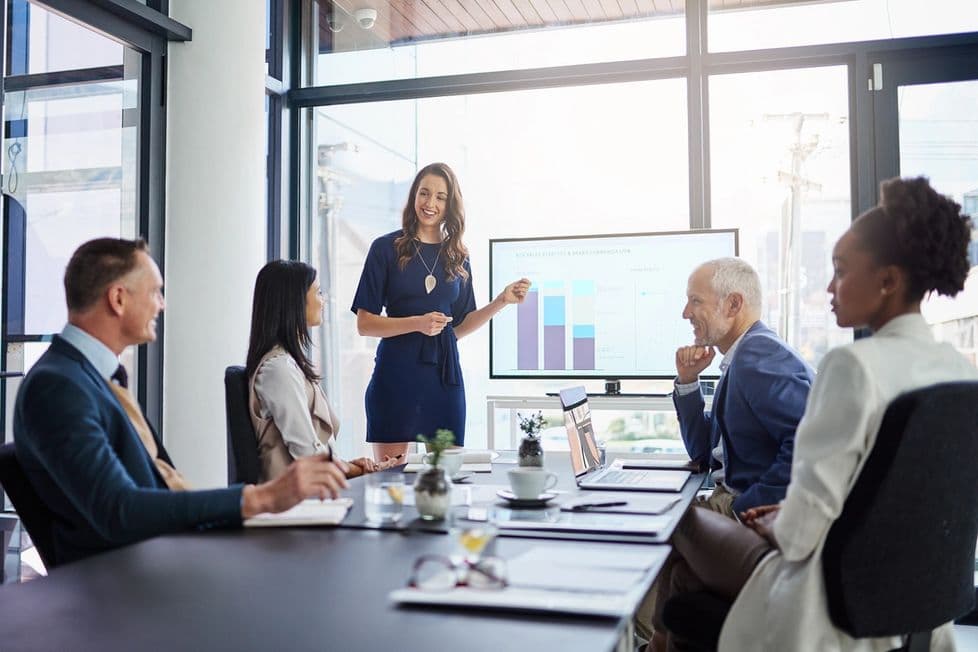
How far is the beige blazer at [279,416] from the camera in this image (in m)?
2.38

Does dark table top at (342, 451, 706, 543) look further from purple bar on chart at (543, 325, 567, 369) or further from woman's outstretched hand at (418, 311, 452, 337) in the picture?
purple bar on chart at (543, 325, 567, 369)

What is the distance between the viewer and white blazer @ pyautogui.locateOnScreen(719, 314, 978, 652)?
1.41 m

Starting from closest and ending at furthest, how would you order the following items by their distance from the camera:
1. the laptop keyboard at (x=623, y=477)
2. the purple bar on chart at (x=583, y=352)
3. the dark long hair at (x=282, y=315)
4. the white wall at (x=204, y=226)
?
the laptop keyboard at (x=623, y=477) → the dark long hair at (x=282, y=315) → the white wall at (x=204, y=226) → the purple bar on chart at (x=583, y=352)

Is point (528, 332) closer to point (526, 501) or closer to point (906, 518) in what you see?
point (526, 501)

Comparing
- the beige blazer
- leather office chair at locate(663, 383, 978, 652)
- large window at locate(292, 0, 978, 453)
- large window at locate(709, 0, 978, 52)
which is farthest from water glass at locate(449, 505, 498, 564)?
large window at locate(709, 0, 978, 52)

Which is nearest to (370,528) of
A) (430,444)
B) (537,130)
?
(430,444)

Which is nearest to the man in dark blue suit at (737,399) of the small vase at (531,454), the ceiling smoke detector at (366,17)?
the small vase at (531,454)

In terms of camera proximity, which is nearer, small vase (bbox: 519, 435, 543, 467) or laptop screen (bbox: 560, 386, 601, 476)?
small vase (bbox: 519, 435, 543, 467)

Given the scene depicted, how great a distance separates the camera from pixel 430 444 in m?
1.78

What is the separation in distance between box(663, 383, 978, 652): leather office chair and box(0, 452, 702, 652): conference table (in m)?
0.30

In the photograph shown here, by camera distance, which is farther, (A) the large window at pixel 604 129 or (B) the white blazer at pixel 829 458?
(A) the large window at pixel 604 129

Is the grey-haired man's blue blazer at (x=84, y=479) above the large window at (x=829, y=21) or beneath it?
beneath

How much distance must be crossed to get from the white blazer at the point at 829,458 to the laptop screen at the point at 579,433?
862 millimetres

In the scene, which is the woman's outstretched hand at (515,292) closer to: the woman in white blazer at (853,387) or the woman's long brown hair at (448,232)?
the woman's long brown hair at (448,232)
